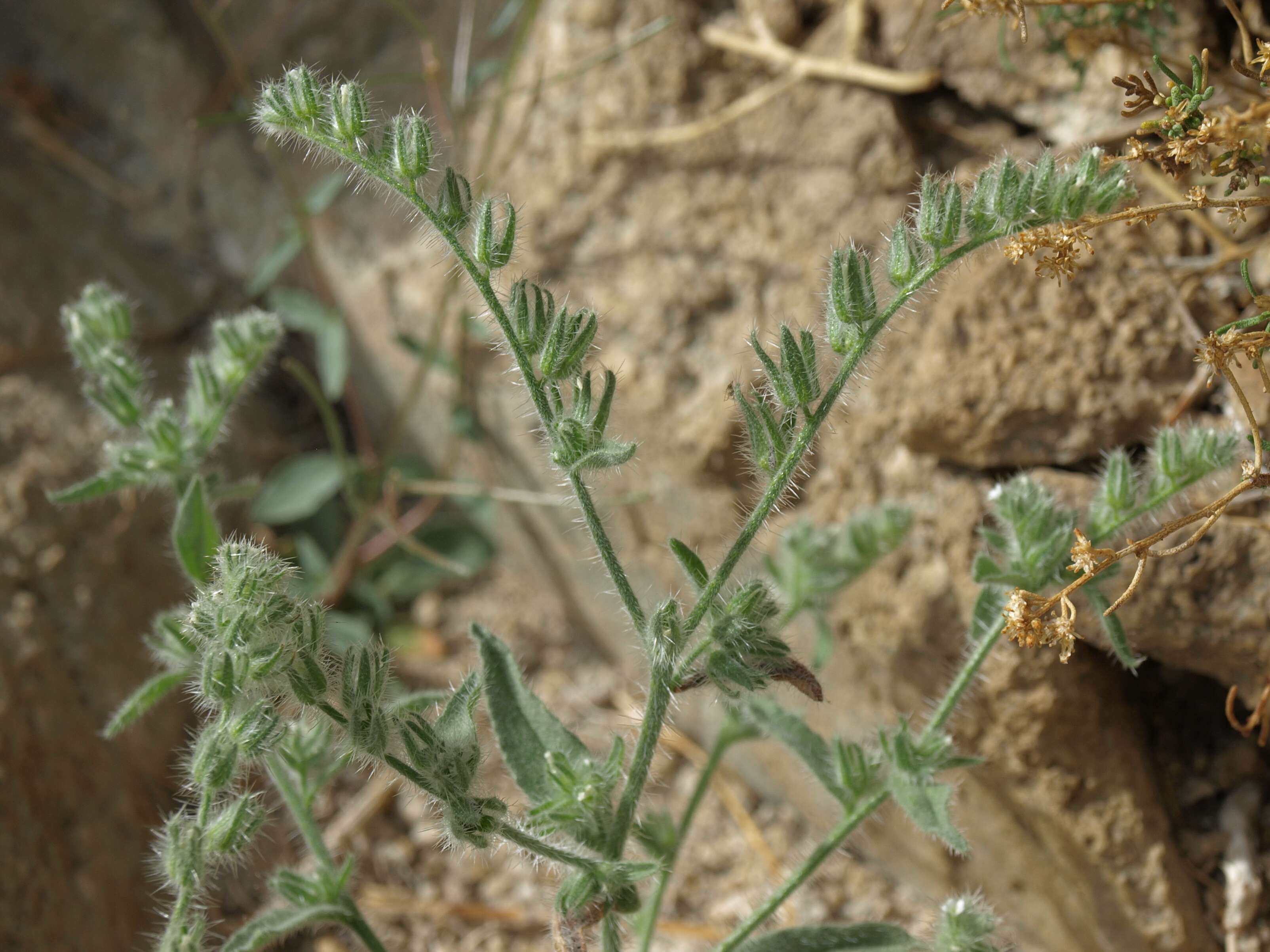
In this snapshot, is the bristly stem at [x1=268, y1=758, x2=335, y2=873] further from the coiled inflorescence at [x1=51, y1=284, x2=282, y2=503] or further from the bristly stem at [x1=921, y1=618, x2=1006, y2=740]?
the bristly stem at [x1=921, y1=618, x2=1006, y2=740]

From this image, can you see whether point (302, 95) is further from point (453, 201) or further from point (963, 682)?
point (963, 682)

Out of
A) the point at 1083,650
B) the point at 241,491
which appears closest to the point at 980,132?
the point at 1083,650

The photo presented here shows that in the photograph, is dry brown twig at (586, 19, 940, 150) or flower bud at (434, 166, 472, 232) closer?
flower bud at (434, 166, 472, 232)

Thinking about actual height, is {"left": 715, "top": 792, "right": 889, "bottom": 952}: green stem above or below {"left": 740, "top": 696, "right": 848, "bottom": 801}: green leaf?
below

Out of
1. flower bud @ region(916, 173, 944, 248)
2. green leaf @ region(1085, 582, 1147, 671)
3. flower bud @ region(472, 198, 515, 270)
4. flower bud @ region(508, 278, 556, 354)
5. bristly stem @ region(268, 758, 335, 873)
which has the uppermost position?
flower bud @ region(916, 173, 944, 248)

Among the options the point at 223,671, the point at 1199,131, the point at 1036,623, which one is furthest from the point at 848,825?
the point at 1199,131

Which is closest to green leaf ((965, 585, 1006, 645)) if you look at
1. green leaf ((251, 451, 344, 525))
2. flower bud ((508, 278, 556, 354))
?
flower bud ((508, 278, 556, 354))

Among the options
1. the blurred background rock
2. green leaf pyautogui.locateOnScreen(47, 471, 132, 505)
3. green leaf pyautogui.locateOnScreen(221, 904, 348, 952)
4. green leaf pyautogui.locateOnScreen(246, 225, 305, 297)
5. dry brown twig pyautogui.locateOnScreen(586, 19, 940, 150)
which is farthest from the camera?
green leaf pyautogui.locateOnScreen(246, 225, 305, 297)

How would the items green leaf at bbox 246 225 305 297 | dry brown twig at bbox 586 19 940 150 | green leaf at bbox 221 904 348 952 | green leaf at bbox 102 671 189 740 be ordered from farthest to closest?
green leaf at bbox 246 225 305 297 < dry brown twig at bbox 586 19 940 150 < green leaf at bbox 102 671 189 740 < green leaf at bbox 221 904 348 952
